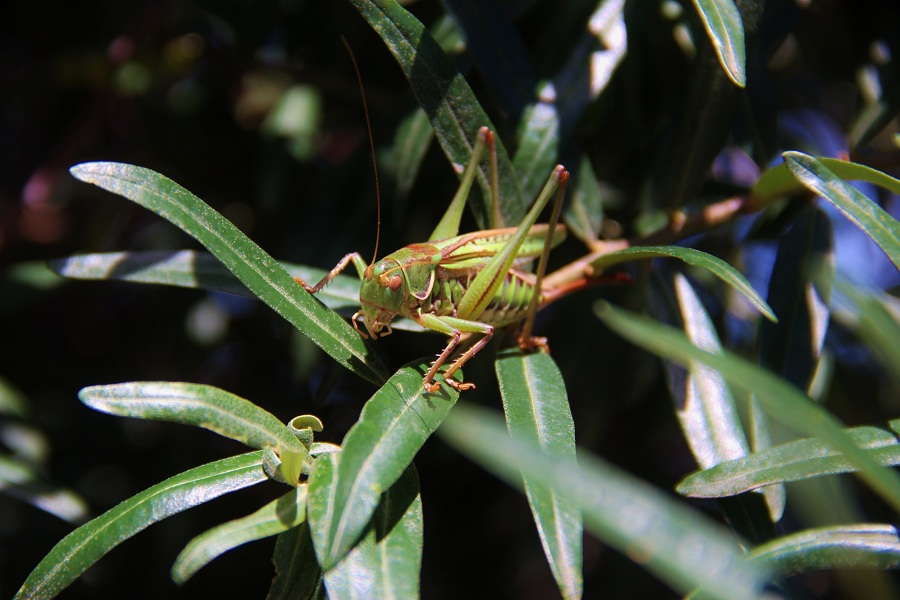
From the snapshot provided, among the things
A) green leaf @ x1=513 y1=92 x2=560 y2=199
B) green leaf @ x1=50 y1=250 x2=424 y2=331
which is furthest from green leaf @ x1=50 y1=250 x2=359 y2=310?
green leaf @ x1=513 y1=92 x2=560 y2=199

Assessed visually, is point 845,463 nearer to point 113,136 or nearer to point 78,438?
point 78,438

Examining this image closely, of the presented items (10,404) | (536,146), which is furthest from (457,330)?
(10,404)

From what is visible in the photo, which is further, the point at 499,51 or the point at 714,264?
the point at 499,51

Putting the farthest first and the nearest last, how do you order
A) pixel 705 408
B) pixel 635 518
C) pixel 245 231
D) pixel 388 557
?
1. pixel 245 231
2. pixel 705 408
3. pixel 388 557
4. pixel 635 518

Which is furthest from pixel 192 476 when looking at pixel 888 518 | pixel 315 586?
pixel 888 518

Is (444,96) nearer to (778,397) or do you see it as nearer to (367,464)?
(367,464)

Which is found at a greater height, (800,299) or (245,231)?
(245,231)

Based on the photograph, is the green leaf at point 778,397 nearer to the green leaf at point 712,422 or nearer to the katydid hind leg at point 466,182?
the green leaf at point 712,422
